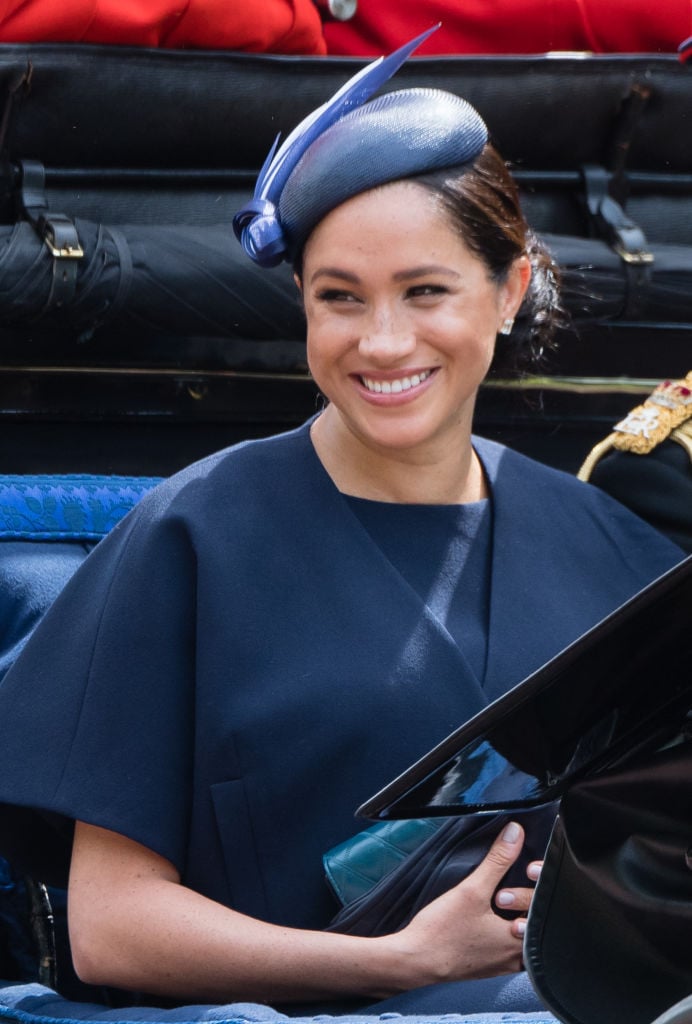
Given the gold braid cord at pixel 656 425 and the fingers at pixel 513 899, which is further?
the gold braid cord at pixel 656 425

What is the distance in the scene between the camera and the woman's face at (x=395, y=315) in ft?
5.59

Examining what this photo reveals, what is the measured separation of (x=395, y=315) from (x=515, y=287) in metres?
0.23

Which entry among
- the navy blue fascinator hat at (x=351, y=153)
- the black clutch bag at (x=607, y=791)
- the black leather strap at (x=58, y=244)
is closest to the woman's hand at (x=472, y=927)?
the black clutch bag at (x=607, y=791)

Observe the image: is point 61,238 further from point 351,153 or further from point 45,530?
point 351,153

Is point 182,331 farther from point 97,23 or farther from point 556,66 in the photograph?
point 556,66

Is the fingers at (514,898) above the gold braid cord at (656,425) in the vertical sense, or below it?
below

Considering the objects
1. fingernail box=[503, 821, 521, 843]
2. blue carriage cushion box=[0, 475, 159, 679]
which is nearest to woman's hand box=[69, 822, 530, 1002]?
fingernail box=[503, 821, 521, 843]

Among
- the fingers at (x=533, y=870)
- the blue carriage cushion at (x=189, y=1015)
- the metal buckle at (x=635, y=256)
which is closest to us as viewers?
the blue carriage cushion at (x=189, y=1015)

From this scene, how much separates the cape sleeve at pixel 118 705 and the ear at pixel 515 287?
0.47 meters

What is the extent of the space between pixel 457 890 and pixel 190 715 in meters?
0.34

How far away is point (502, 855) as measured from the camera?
59.2 inches

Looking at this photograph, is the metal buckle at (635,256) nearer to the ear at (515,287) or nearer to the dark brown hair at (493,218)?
the dark brown hair at (493,218)

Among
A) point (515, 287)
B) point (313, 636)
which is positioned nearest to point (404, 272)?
point (515, 287)

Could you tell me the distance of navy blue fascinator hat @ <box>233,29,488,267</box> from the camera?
1.71 meters
